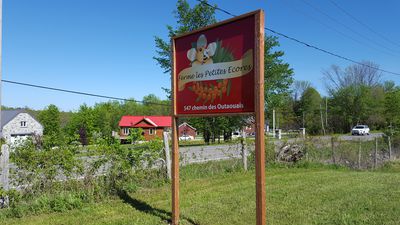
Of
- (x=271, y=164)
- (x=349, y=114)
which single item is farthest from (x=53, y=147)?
(x=349, y=114)

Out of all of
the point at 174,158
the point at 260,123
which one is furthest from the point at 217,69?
the point at 174,158

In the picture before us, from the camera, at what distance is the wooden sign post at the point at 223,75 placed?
463 cm

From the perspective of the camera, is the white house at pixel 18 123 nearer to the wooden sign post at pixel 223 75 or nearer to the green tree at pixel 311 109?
the wooden sign post at pixel 223 75

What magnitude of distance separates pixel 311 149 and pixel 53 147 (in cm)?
1074

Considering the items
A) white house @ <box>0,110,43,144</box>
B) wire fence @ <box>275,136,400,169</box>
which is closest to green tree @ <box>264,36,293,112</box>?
wire fence @ <box>275,136,400,169</box>

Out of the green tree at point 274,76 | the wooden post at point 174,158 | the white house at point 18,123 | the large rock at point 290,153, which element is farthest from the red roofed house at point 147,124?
the wooden post at point 174,158

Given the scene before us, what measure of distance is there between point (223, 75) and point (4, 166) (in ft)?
14.8

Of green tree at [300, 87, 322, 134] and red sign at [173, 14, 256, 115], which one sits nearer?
red sign at [173, 14, 256, 115]

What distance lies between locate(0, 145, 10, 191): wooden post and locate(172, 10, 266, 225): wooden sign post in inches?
128

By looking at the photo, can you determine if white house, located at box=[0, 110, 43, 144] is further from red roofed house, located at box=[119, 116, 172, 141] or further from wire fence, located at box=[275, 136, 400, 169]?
wire fence, located at box=[275, 136, 400, 169]

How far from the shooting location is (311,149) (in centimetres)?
1516

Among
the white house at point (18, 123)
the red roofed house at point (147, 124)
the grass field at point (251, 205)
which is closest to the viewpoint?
the grass field at point (251, 205)

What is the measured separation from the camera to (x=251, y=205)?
688cm

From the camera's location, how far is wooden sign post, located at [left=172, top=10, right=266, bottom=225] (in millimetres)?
4629
